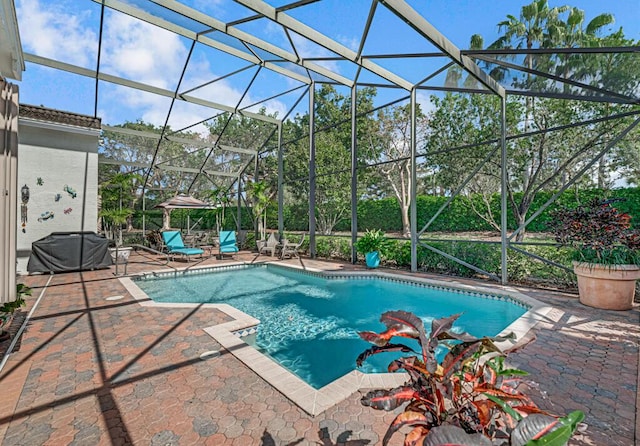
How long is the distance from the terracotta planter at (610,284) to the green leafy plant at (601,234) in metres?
0.14

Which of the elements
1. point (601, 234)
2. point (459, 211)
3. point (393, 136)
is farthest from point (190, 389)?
point (459, 211)

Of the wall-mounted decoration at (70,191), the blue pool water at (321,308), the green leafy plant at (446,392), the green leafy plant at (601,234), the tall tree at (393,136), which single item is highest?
the tall tree at (393,136)

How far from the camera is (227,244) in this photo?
1166cm

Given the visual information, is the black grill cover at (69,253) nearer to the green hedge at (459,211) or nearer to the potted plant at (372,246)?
the potted plant at (372,246)

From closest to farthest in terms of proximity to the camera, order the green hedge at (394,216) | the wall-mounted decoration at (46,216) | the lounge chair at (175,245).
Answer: the wall-mounted decoration at (46,216) → the lounge chair at (175,245) → the green hedge at (394,216)

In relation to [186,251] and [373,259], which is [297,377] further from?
[186,251]

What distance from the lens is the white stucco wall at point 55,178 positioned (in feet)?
28.1

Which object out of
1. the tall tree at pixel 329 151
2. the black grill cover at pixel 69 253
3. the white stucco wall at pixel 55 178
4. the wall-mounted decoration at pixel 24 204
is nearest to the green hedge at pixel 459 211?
the tall tree at pixel 329 151

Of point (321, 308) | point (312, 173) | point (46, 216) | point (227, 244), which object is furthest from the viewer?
point (227, 244)

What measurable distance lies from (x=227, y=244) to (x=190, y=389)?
9273 millimetres

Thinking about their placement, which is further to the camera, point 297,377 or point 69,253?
point 69,253

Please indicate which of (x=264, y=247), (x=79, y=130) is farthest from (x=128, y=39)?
(x=264, y=247)

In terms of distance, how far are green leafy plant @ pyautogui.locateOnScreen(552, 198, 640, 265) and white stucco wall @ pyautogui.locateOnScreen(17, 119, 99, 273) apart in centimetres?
1213

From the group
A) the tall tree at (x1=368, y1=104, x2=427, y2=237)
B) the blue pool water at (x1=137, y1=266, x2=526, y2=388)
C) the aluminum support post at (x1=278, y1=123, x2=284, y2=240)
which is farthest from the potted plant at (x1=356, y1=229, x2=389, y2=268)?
the tall tree at (x1=368, y1=104, x2=427, y2=237)
